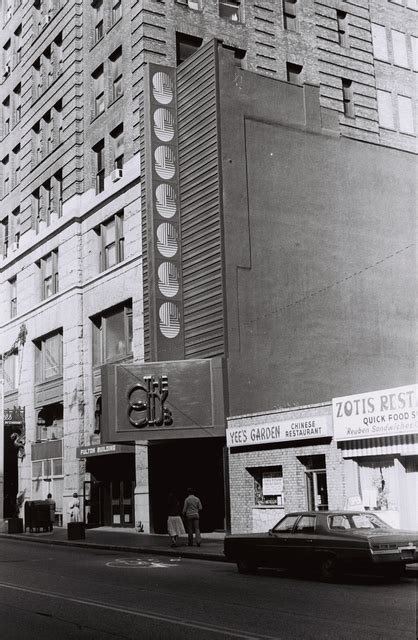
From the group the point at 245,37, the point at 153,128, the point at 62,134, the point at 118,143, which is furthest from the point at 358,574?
the point at 62,134

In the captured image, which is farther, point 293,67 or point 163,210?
point 293,67

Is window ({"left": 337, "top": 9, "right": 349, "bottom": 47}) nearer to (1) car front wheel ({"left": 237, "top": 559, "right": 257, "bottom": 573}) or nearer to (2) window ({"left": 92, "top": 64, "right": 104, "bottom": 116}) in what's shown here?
(2) window ({"left": 92, "top": 64, "right": 104, "bottom": 116})

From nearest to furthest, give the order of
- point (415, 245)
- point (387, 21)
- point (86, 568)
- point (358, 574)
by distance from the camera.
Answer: point (358, 574) → point (86, 568) → point (415, 245) → point (387, 21)

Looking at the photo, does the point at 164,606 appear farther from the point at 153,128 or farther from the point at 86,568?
the point at 153,128

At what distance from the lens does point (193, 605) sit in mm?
11891

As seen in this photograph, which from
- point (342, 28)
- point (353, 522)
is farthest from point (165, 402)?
point (342, 28)

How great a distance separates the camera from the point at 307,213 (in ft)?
101

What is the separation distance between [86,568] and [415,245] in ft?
71.8

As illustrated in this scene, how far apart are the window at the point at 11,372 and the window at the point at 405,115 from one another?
23.1 meters

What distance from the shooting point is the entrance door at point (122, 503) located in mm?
32344

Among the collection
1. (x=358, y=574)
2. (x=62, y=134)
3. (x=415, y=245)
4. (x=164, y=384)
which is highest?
(x=62, y=134)

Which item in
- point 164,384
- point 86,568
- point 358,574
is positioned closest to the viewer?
point 358,574

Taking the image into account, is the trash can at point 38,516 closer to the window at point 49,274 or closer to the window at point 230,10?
the window at point 49,274

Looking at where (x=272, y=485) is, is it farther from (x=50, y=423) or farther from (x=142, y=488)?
(x=50, y=423)
